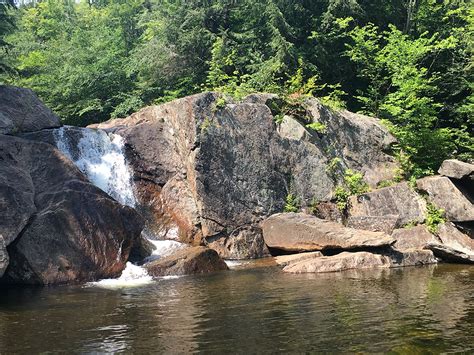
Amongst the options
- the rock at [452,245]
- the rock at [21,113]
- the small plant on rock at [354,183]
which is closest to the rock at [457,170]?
the rock at [452,245]

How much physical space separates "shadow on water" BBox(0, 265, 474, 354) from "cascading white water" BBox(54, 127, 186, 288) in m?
6.26

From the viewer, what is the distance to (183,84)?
2839 cm

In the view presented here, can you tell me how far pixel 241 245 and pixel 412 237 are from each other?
19.8ft

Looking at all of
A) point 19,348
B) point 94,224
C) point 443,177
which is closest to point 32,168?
point 94,224

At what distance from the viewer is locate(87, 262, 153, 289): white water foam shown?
527 inches

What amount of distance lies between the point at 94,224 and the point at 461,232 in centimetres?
1316

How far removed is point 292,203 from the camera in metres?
20.0

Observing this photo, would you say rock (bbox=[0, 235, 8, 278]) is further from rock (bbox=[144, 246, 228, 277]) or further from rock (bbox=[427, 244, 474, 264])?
rock (bbox=[427, 244, 474, 264])

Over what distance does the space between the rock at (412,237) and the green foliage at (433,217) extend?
96cm

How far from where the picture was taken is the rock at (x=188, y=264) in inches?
576

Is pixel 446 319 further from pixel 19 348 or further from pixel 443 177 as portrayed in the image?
pixel 443 177

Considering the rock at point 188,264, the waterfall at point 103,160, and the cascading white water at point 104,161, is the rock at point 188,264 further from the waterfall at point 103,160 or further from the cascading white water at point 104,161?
the waterfall at point 103,160

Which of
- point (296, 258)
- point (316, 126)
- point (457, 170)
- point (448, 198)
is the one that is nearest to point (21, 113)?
point (296, 258)

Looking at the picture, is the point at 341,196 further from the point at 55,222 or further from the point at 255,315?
the point at 255,315
